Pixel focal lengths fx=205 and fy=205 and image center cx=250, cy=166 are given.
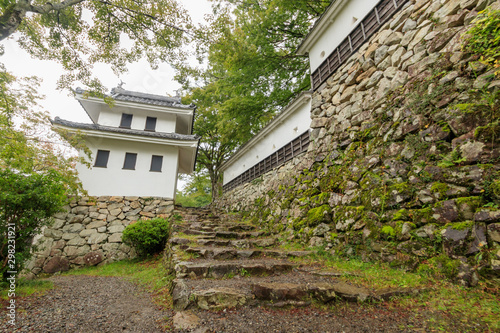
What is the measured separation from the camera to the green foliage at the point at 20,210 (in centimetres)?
399

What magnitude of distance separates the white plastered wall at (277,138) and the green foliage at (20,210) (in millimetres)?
7374

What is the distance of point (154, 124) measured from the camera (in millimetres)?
11602

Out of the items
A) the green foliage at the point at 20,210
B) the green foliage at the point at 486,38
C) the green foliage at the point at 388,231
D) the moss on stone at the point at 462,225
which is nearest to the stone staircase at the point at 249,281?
A: the green foliage at the point at 388,231

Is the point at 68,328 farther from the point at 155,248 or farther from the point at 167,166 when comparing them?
the point at 167,166

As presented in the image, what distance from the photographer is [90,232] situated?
8836mm

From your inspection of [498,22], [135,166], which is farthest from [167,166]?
[498,22]

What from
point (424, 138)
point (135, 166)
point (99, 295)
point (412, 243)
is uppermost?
point (135, 166)

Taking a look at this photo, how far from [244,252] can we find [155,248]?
4803 mm

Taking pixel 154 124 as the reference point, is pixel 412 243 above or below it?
below

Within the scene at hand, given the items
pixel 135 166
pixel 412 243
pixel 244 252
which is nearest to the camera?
pixel 412 243

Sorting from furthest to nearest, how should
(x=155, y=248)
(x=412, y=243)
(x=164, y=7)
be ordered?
(x=155, y=248)
(x=164, y=7)
(x=412, y=243)

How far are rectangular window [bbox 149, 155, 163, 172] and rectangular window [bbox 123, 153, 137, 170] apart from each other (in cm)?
82

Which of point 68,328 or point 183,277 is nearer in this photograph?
point 68,328

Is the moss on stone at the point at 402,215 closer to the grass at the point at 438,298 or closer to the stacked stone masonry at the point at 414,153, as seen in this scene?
the stacked stone masonry at the point at 414,153
